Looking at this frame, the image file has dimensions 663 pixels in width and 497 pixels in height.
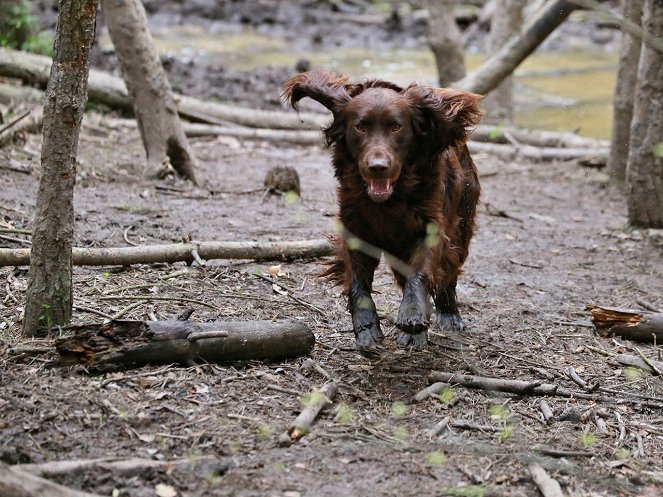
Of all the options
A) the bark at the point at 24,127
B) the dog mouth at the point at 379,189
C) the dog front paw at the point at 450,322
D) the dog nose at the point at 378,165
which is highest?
the dog nose at the point at 378,165

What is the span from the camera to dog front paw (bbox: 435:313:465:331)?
6152mm

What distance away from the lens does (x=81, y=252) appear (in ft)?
19.1

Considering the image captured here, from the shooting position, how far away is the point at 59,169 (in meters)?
4.62

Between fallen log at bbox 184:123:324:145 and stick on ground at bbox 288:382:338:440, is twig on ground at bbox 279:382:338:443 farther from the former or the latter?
fallen log at bbox 184:123:324:145

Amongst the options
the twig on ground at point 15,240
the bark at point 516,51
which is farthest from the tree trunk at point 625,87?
the twig on ground at point 15,240

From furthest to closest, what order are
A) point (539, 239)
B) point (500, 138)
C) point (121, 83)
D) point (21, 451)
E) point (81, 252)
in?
point (500, 138) → point (121, 83) → point (539, 239) → point (81, 252) → point (21, 451)

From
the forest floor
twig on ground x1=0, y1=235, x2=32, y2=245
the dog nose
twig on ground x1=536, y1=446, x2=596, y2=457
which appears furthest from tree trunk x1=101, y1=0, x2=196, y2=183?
twig on ground x1=536, y1=446, x2=596, y2=457

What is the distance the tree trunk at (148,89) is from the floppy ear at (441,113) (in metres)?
4.15

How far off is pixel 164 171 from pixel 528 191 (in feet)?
14.9

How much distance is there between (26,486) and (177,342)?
5.09 ft

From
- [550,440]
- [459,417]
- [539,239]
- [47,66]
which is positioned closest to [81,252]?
[459,417]

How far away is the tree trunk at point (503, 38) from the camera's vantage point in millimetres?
13414

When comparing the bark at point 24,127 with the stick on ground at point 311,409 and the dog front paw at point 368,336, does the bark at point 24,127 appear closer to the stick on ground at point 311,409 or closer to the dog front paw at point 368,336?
the dog front paw at point 368,336

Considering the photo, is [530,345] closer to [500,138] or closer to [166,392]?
[166,392]
